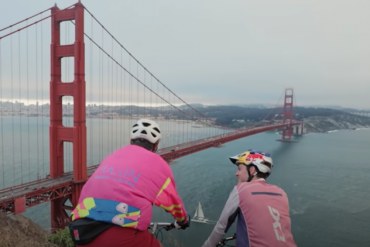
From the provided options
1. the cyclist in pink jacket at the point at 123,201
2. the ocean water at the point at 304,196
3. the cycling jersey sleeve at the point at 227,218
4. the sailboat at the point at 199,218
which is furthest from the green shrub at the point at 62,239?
the sailboat at the point at 199,218

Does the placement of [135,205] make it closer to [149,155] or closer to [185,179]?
[149,155]

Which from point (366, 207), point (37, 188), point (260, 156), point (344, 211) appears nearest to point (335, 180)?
point (366, 207)

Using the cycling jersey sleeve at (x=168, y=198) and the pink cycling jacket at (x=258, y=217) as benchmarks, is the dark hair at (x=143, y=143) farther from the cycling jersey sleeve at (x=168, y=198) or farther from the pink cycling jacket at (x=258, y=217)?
the pink cycling jacket at (x=258, y=217)

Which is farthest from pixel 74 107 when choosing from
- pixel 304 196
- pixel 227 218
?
pixel 304 196

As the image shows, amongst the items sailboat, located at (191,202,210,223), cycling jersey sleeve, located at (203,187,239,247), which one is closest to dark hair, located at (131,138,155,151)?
cycling jersey sleeve, located at (203,187,239,247)

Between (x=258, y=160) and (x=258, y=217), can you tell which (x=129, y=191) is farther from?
(x=258, y=160)

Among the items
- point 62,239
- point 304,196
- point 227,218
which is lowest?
point 304,196
